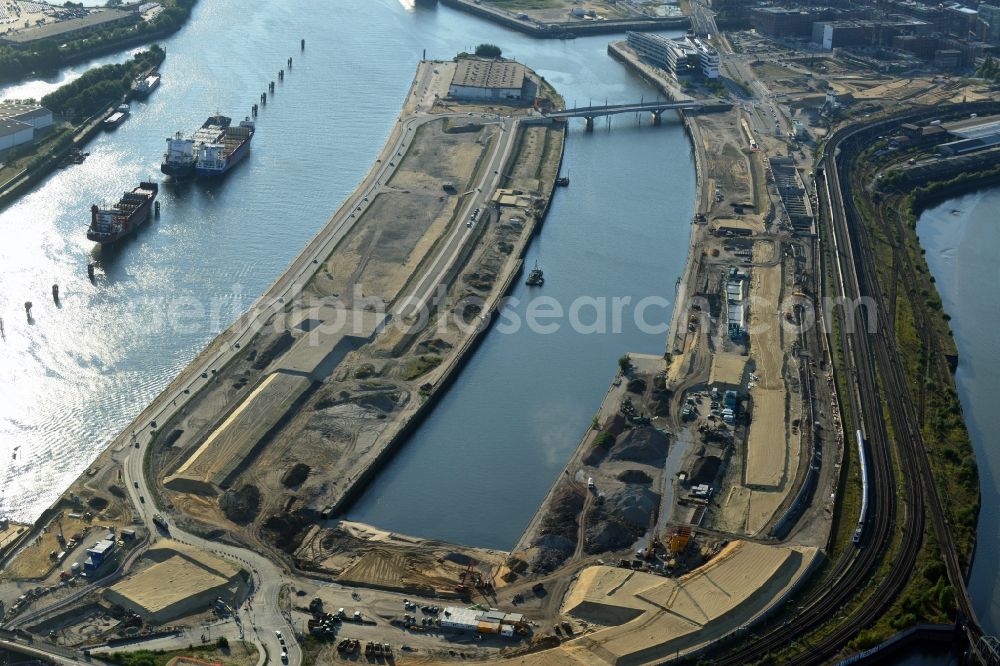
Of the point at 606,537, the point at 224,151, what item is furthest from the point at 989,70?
the point at 606,537

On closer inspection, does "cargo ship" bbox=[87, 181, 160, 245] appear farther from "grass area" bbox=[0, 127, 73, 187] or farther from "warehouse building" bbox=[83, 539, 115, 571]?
"warehouse building" bbox=[83, 539, 115, 571]

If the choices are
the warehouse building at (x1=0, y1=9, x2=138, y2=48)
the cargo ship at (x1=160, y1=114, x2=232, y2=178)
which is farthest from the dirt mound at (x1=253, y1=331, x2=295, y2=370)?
the warehouse building at (x1=0, y1=9, x2=138, y2=48)

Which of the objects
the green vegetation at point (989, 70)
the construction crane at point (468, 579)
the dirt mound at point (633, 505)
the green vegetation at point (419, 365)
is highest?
the green vegetation at point (989, 70)

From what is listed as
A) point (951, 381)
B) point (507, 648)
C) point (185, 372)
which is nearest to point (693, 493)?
point (507, 648)

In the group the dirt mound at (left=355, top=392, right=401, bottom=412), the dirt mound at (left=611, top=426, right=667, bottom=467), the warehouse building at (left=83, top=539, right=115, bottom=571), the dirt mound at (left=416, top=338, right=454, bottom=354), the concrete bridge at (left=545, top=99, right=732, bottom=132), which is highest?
the concrete bridge at (left=545, top=99, right=732, bottom=132)

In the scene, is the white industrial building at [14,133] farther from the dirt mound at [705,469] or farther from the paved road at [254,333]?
the dirt mound at [705,469]

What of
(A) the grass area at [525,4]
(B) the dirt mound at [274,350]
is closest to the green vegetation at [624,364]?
(B) the dirt mound at [274,350]

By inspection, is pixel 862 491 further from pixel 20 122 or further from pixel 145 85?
pixel 145 85

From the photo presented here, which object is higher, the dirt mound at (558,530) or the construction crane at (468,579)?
the dirt mound at (558,530)
